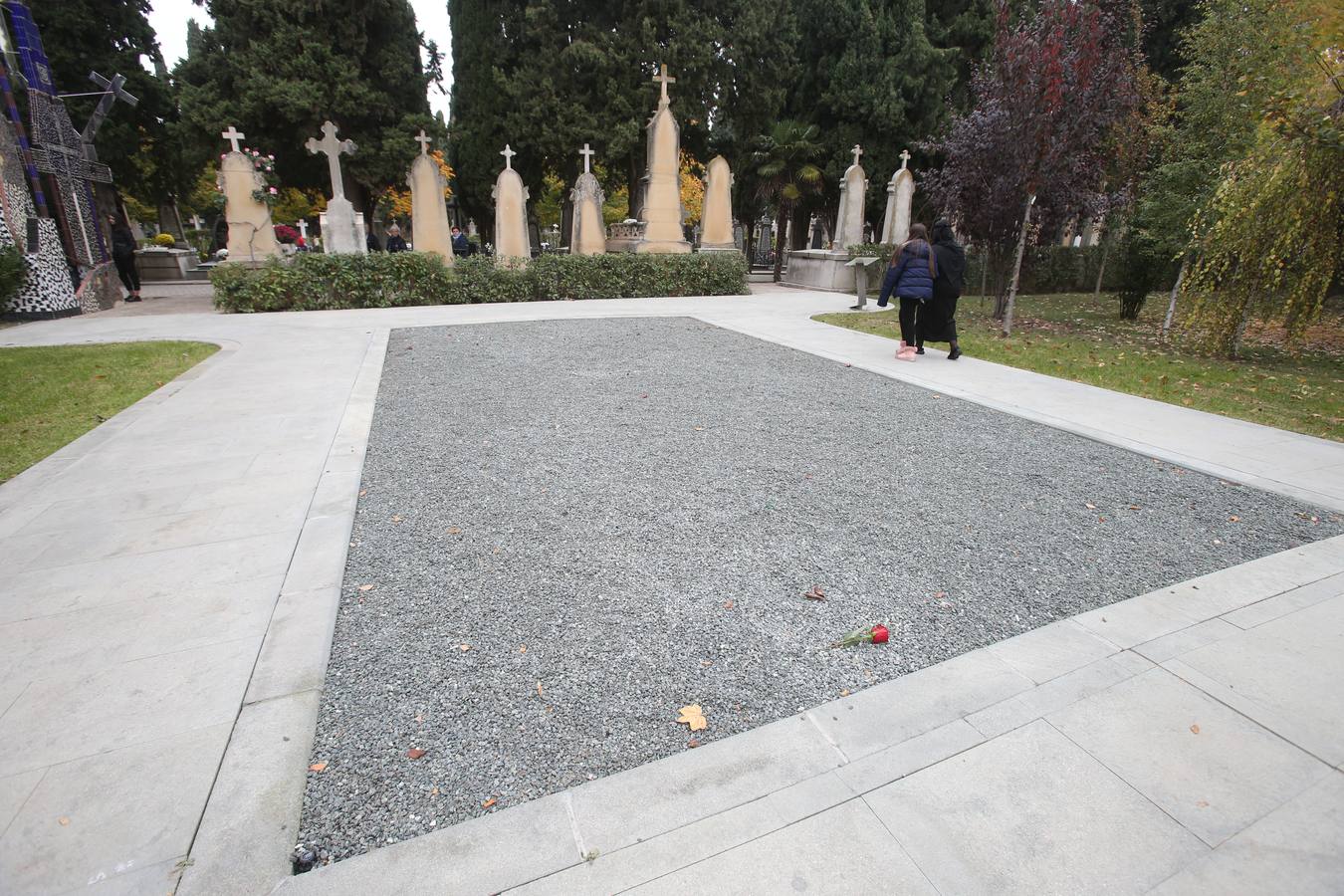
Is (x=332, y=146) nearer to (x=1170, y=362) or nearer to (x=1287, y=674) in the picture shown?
(x=1170, y=362)

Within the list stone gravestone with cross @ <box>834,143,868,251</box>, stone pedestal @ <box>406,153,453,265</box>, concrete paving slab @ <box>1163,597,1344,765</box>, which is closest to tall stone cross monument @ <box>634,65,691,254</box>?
stone gravestone with cross @ <box>834,143,868,251</box>

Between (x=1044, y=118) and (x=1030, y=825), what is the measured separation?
10.9 metres

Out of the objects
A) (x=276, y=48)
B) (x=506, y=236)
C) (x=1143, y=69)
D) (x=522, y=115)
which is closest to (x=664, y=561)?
(x=506, y=236)

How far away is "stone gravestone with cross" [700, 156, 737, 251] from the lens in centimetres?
1766

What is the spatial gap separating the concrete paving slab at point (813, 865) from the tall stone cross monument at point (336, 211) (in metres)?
17.0

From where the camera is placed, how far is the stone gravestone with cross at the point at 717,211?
17.7 metres

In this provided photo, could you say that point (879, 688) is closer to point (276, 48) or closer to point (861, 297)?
point (861, 297)

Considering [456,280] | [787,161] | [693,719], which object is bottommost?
[693,719]

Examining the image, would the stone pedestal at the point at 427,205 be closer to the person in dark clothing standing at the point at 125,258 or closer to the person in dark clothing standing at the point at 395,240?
the person in dark clothing standing at the point at 395,240

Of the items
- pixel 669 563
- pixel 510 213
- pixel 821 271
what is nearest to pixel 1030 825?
pixel 669 563

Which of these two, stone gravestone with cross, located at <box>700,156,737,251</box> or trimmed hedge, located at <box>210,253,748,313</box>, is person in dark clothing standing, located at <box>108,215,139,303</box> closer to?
trimmed hedge, located at <box>210,253,748,313</box>

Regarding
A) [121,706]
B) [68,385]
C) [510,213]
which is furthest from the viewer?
[510,213]

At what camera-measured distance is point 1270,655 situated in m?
2.48

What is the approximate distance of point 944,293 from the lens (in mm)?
7789
